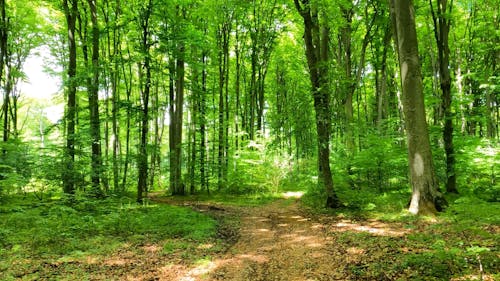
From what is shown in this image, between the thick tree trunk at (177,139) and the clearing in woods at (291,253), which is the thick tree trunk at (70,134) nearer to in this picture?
the thick tree trunk at (177,139)

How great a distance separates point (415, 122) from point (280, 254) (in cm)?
509

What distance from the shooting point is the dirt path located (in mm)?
5184

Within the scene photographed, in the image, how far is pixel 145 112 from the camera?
10.9 meters

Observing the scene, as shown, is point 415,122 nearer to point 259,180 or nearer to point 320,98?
point 320,98

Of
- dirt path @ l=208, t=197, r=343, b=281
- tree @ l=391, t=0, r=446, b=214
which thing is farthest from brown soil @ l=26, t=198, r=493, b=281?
tree @ l=391, t=0, r=446, b=214

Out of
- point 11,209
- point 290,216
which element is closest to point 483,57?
point 290,216

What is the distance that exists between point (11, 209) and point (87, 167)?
2.65 m

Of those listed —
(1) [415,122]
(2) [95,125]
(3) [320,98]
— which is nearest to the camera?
(1) [415,122]

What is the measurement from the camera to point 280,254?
6.23 metres

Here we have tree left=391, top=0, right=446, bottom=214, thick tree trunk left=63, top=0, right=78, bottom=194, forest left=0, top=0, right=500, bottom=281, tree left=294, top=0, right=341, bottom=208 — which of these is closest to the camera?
forest left=0, top=0, right=500, bottom=281

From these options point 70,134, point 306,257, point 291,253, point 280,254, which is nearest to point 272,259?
point 280,254

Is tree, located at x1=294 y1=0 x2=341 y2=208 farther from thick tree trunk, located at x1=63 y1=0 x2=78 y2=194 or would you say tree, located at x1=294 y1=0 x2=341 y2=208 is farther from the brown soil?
thick tree trunk, located at x1=63 y1=0 x2=78 y2=194

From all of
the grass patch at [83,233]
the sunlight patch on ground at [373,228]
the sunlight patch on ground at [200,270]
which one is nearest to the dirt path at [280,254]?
the sunlight patch on ground at [200,270]

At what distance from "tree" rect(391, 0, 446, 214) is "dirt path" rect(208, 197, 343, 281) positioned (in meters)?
2.75
